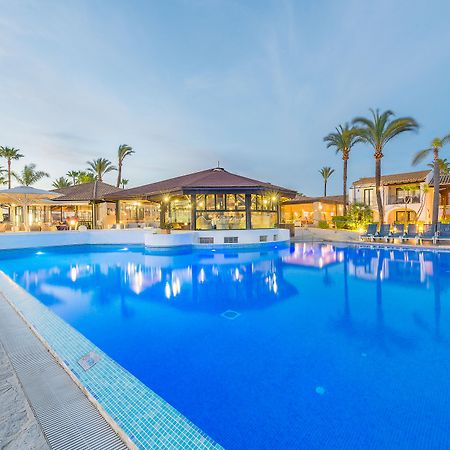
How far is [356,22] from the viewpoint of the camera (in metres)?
24.1

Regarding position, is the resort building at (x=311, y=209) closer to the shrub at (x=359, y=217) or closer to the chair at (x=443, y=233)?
the shrub at (x=359, y=217)

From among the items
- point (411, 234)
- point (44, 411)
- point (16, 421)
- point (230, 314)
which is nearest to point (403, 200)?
point (411, 234)

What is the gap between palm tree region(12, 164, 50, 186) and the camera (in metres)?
41.6

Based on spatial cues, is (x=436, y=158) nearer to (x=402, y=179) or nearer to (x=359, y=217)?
(x=359, y=217)

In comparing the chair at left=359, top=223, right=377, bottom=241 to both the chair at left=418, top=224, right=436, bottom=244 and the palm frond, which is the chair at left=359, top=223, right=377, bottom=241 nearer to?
the chair at left=418, top=224, right=436, bottom=244

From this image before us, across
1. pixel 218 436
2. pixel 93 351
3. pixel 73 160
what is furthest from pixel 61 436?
pixel 73 160

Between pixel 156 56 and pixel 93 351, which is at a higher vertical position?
pixel 156 56

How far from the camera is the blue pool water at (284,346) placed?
105 inches

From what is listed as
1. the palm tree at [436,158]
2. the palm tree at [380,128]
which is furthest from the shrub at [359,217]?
the palm tree at [436,158]

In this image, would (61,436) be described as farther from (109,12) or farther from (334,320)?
(109,12)

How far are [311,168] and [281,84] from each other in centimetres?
7555

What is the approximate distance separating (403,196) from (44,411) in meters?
36.5

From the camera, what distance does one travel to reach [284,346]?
14.6 feet

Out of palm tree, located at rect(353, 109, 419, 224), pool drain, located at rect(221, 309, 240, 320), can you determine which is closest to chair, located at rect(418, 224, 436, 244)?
palm tree, located at rect(353, 109, 419, 224)
